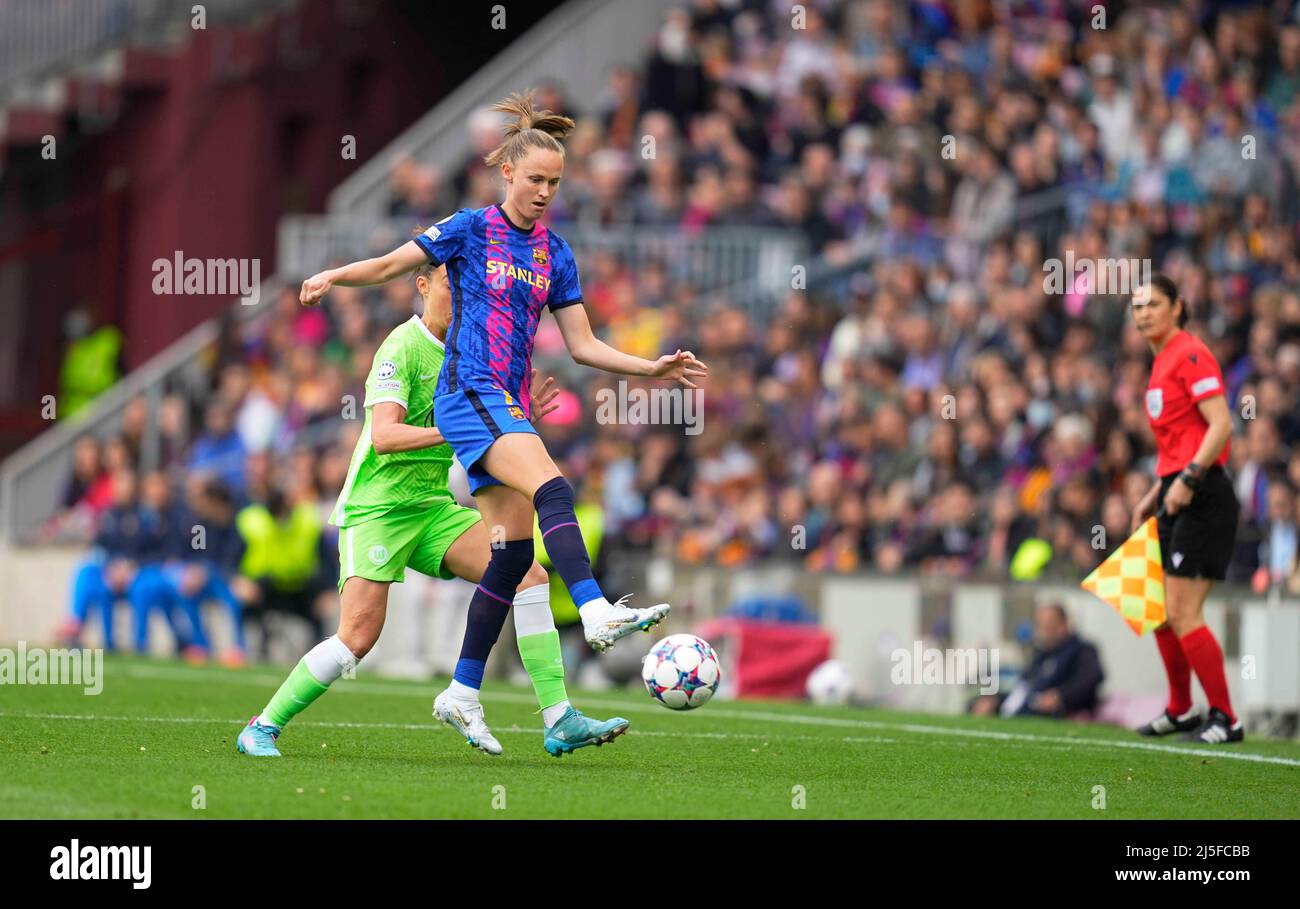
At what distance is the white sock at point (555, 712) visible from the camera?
791cm

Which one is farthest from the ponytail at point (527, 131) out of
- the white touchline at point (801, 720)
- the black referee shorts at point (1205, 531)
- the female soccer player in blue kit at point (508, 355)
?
the white touchline at point (801, 720)

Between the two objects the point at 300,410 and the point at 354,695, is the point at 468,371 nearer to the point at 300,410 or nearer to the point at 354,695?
the point at 354,695

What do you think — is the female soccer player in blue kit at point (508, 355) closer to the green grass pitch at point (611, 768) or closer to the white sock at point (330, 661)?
the white sock at point (330, 661)

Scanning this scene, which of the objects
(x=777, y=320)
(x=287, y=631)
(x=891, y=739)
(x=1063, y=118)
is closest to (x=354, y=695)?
(x=891, y=739)

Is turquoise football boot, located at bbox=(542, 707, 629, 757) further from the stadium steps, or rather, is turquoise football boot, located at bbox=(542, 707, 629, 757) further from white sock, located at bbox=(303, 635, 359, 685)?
the stadium steps

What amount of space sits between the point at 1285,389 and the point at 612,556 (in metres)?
5.50

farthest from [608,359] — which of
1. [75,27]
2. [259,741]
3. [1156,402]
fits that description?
[75,27]

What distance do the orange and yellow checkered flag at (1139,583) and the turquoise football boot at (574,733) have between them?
132 inches

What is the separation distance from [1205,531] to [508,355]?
3.85 m

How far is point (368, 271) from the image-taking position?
24.4ft

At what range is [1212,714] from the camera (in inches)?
394

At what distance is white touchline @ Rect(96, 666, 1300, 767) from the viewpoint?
9547mm

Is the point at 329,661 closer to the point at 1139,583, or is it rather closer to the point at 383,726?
the point at 383,726
